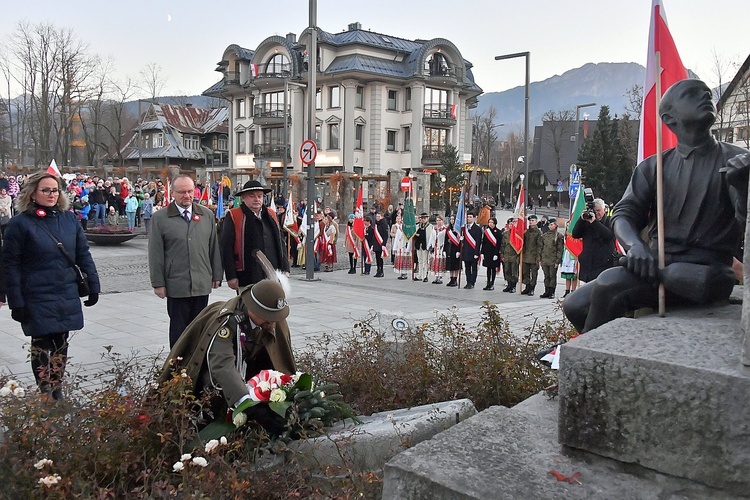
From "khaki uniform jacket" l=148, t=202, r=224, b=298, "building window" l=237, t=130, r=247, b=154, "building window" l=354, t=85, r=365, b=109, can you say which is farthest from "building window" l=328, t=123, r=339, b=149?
"khaki uniform jacket" l=148, t=202, r=224, b=298

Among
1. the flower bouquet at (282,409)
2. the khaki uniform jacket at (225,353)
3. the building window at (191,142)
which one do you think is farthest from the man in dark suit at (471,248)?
the building window at (191,142)

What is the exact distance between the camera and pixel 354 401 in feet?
15.8

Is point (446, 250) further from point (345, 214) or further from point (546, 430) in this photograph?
point (345, 214)

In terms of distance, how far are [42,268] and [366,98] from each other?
43.8 m

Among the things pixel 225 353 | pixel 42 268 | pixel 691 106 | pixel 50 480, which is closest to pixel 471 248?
pixel 42 268

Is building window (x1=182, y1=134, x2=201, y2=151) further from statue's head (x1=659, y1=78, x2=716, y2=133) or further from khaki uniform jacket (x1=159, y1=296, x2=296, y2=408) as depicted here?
statue's head (x1=659, y1=78, x2=716, y2=133)

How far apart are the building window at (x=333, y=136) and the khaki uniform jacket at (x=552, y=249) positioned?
1420 inches

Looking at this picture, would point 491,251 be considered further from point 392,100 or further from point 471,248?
point 392,100

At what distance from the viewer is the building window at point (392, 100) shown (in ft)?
158

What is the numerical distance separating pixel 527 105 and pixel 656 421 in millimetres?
20039

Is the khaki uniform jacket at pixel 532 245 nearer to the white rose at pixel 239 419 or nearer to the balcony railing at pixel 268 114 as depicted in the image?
the white rose at pixel 239 419

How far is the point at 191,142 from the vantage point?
7069 centimetres

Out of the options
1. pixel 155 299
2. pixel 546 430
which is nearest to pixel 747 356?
pixel 546 430

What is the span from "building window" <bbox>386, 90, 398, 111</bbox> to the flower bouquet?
45.5 metres
